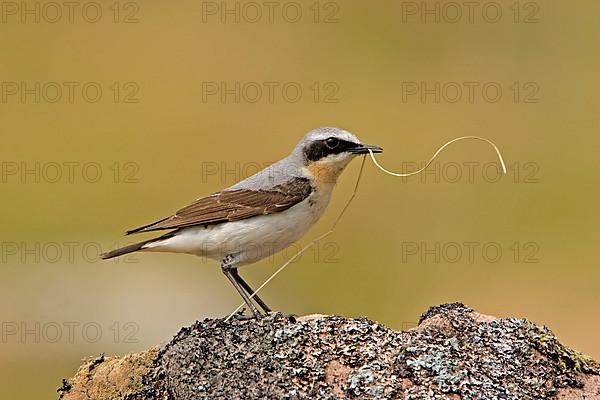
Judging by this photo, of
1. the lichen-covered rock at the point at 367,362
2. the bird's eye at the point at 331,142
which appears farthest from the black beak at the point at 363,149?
the lichen-covered rock at the point at 367,362

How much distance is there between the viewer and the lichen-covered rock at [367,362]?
5059 millimetres

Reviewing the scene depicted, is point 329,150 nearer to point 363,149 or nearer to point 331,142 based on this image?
point 331,142

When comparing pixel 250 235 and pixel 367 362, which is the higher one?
pixel 250 235

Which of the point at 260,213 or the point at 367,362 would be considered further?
A: the point at 260,213

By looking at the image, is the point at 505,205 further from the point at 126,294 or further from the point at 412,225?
the point at 126,294

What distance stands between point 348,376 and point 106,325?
10.4m

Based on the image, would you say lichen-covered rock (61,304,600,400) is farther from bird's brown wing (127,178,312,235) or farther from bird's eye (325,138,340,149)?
bird's eye (325,138,340,149)

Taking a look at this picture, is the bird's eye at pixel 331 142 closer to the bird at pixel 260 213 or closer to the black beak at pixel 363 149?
the bird at pixel 260 213

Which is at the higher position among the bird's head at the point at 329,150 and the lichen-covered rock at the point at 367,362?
the bird's head at the point at 329,150

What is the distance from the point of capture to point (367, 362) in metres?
5.20

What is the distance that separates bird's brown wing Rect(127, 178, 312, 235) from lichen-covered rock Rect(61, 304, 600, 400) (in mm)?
1583

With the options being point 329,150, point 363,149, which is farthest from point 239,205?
point 363,149

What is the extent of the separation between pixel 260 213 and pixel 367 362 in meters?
2.17

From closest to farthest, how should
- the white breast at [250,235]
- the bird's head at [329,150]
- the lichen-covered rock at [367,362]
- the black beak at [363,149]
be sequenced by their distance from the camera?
the lichen-covered rock at [367,362]
the white breast at [250,235]
the black beak at [363,149]
the bird's head at [329,150]
